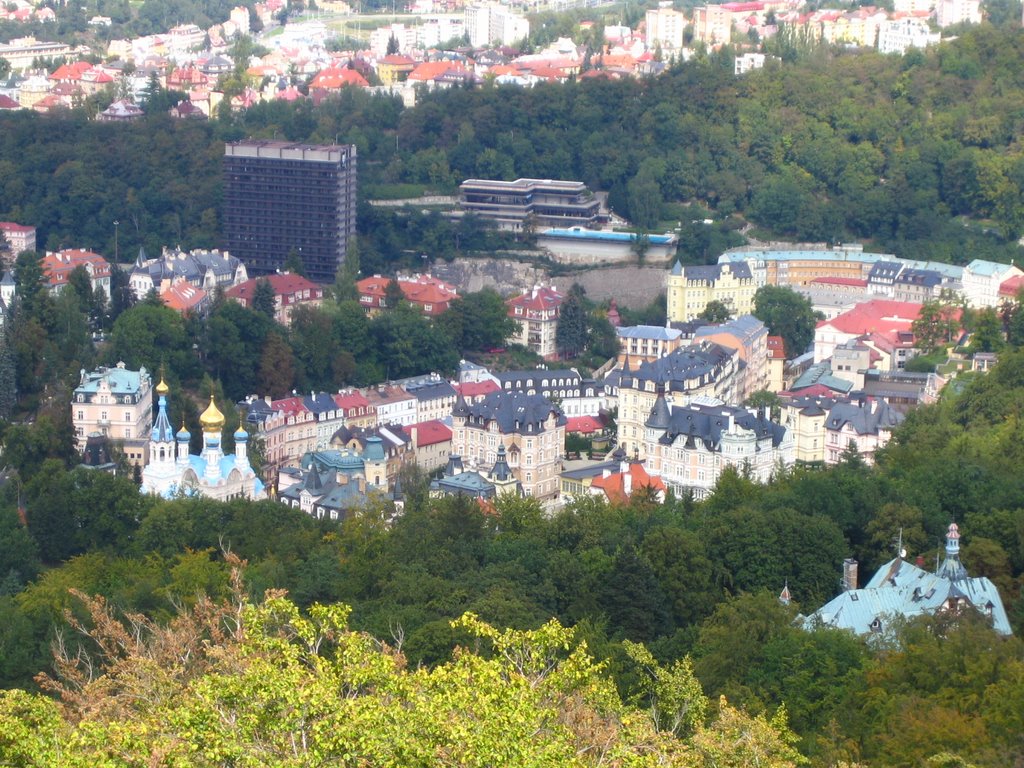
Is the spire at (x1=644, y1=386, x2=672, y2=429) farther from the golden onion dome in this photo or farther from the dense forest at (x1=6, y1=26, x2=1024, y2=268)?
the dense forest at (x1=6, y1=26, x2=1024, y2=268)

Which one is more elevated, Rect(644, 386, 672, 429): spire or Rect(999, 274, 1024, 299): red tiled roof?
Rect(999, 274, 1024, 299): red tiled roof

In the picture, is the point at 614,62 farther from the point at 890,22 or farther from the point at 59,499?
the point at 59,499

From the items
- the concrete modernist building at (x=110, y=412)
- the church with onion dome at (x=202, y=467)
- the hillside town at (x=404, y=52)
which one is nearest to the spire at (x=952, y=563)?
the church with onion dome at (x=202, y=467)

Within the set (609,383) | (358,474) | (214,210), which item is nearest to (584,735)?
(358,474)

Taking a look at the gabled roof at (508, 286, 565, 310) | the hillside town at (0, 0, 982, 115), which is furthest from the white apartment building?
the gabled roof at (508, 286, 565, 310)

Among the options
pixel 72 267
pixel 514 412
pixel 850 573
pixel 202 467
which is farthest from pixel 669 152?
pixel 850 573

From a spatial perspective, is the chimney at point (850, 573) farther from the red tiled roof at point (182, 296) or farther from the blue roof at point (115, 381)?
the red tiled roof at point (182, 296)
